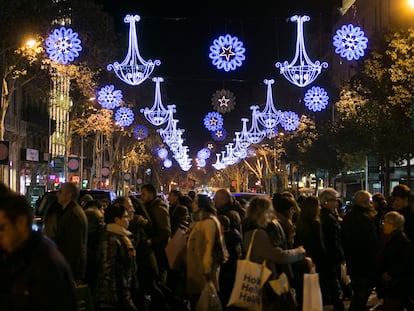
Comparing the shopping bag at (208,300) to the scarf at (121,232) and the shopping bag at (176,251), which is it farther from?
the shopping bag at (176,251)

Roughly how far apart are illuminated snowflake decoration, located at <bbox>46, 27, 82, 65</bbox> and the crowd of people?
12.3 metres

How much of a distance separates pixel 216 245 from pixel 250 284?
3.38ft

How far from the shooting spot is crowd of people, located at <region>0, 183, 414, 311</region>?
7.76m

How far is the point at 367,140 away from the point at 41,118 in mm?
33613

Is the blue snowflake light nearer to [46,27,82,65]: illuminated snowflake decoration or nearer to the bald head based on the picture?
[46,27,82,65]: illuminated snowflake decoration

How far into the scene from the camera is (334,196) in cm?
1101

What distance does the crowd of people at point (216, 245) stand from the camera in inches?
306

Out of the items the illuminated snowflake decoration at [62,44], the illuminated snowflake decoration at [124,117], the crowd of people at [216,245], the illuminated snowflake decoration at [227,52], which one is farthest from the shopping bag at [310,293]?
the illuminated snowflake decoration at [124,117]

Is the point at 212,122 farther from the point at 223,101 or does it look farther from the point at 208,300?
the point at 208,300

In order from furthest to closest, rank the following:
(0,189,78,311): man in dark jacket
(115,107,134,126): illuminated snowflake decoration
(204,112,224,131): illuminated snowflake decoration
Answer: (204,112,224,131): illuminated snowflake decoration → (115,107,134,126): illuminated snowflake decoration → (0,189,78,311): man in dark jacket

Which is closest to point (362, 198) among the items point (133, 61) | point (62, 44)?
point (62, 44)

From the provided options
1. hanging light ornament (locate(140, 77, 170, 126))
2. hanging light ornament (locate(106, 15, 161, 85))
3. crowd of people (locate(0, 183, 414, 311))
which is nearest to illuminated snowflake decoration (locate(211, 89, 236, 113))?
hanging light ornament (locate(140, 77, 170, 126))

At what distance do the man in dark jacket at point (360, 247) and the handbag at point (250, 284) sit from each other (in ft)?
9.41

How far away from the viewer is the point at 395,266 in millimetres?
8695
